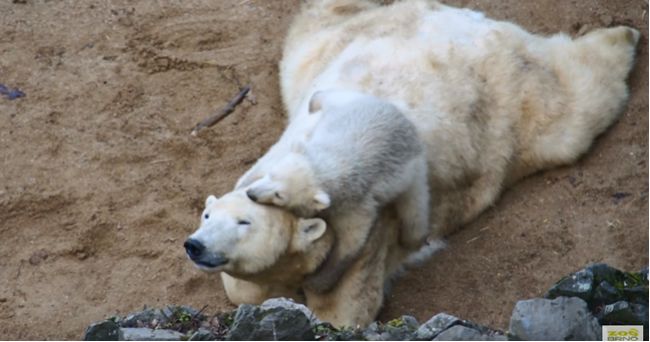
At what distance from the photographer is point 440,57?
9.77 meters

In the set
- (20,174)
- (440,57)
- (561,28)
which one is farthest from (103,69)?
(561,28)

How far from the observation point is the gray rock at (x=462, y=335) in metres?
6.87

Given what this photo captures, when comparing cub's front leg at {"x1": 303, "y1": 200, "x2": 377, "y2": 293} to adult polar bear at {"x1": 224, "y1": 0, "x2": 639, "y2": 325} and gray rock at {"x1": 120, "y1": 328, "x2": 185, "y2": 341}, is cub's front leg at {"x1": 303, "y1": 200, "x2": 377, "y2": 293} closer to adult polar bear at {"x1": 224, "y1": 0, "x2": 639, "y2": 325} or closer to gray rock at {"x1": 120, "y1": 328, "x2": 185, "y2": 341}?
adult polar bear at {"x1": 224, "y1": 0, "x2": 639, "y2": 325}

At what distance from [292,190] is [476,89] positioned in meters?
1.91

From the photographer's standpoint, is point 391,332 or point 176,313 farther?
point 176,313

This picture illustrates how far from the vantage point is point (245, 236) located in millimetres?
8188

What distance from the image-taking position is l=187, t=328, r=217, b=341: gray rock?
7012 mm

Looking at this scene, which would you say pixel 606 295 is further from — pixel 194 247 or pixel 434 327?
pixel 194 247

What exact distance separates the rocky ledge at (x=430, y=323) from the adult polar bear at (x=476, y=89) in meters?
1.80

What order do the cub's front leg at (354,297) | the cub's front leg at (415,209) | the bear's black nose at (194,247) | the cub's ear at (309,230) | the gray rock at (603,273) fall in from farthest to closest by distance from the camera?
the cub's front leg at (415,209) → the cub's front leg at (354,297) → the cub's ear at (309,230) → the bear's black nose at (194,247) → the gray rock at (603,273)

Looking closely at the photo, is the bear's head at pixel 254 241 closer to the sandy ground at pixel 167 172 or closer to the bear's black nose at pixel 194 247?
the bear's black nose at pixel 194 247

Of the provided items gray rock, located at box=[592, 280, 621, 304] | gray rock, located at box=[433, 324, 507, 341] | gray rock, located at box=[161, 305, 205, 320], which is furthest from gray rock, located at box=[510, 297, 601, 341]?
gray rock, located at box=[161, 305, 205, 320]

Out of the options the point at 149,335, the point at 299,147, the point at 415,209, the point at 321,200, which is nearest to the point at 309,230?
the point at 321,200

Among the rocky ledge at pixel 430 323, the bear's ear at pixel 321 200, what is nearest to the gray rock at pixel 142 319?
the rocky ledge at pixel 430 323
